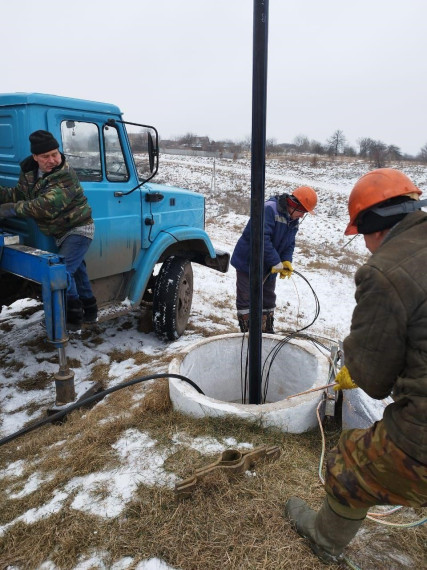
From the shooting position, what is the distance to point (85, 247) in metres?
3.80

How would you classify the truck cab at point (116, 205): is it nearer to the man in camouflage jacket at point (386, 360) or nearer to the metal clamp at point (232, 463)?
the metal clamp at point (232, 463)

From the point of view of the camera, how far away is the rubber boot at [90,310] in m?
4.11

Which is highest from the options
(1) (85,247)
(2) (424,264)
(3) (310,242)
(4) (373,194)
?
(4) (373,194)

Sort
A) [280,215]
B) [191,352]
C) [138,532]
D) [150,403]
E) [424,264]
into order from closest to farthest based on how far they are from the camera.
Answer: [424,264] → [138,532] → [150,403] → [191,352] → [280,215]

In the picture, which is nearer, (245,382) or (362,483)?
(362,483)

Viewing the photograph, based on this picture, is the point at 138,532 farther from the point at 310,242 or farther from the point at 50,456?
the point at 310,242

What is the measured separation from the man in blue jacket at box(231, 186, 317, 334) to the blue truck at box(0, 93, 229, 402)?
2.40 ft

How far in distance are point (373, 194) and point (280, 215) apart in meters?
2.93

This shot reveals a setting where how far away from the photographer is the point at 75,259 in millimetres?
3756

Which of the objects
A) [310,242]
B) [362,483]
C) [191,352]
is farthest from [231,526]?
[310,242]

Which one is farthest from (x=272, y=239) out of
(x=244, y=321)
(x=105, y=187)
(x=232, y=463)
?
(x=232, y=463)

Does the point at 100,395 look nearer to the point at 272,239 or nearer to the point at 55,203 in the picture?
the point at 55,203

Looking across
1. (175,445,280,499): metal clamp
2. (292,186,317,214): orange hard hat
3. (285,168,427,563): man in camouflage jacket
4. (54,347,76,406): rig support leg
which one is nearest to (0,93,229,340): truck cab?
(54,347,76,406): rig support leg

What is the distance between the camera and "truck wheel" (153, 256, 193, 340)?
194 inches
